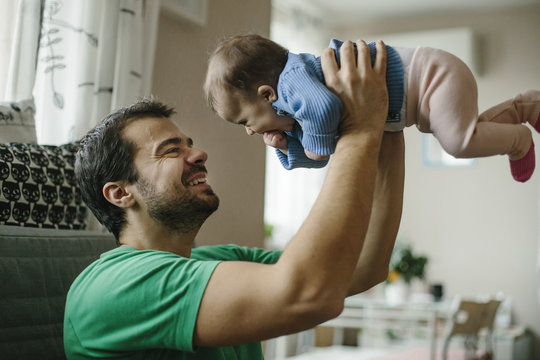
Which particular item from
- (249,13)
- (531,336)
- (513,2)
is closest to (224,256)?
(249,13)

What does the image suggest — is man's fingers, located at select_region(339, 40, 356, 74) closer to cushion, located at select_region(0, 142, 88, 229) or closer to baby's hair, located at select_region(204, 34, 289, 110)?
baby's hair, located at select_region(204, 34, 289, 110)

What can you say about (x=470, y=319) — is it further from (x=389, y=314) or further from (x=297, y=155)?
(x=297, y=155)

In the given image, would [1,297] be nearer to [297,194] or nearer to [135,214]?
[135,214]

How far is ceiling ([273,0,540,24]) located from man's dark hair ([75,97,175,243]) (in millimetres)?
3845

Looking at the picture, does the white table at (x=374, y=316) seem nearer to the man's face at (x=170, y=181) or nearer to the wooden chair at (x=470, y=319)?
the wooden chair at (x=470, y=319)

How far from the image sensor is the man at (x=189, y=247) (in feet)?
2.82

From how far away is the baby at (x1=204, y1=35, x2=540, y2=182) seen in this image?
1.06m

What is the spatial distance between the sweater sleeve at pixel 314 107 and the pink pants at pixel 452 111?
223 millimetres

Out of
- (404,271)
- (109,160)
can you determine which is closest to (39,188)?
(109,160)

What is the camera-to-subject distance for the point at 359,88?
0.97 meters

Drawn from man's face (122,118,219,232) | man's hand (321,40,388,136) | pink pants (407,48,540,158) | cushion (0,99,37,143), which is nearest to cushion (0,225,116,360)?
man's face (122,118,219,232)

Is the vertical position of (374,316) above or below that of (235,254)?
below

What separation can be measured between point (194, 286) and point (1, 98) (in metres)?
1.15

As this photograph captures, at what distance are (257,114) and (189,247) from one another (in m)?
0.31
